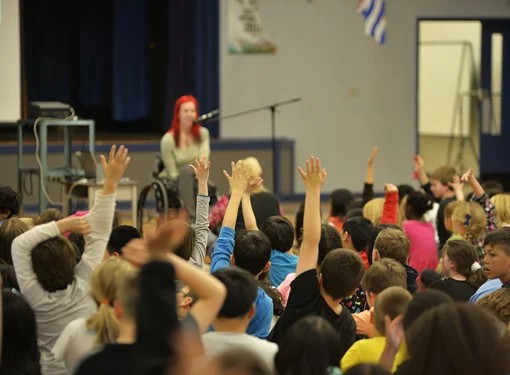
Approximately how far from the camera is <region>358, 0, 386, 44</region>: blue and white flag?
9.81 meters

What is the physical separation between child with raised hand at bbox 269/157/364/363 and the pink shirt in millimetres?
2105

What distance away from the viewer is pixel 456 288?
353 centimetres

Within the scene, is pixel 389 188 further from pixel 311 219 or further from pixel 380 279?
pixel 311 219

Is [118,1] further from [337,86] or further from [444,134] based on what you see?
[444,134]

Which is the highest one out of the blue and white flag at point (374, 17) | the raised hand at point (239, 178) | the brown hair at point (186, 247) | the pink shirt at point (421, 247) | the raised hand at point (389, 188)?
the blue and white flag at point (374, 17)

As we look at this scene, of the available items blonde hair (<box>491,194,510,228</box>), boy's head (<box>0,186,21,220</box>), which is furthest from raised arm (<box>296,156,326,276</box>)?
blonde hair (<box>491,194,510,228</box>)

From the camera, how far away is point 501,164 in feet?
36.8

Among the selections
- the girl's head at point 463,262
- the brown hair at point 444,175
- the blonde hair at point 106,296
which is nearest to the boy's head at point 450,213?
the girl's head at point 463,262

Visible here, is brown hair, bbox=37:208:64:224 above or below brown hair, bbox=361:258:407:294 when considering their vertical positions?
above

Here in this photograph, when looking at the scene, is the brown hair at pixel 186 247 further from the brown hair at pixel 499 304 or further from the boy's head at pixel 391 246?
the brown hair at pixel 499 304

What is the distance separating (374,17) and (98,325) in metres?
8.13

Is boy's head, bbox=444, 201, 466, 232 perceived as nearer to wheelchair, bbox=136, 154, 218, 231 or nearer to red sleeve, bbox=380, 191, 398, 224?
red sleeve, bbox=380, 191, 398, 224

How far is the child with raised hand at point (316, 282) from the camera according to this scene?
2.68 meters

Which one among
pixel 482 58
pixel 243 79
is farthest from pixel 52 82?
pixel 482 58
